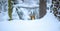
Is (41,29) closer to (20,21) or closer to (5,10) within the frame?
(20,21)

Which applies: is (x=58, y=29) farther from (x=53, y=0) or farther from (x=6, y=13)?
(x=6, y=13)

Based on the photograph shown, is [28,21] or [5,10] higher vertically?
[5,10]

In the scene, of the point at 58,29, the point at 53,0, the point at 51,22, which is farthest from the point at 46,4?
the point at 58,29

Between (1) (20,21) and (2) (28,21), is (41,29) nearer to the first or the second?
(2) (28,21)

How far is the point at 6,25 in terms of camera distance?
63.6 inches

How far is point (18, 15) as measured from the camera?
164 centimetres

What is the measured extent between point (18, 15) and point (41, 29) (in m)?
0.39

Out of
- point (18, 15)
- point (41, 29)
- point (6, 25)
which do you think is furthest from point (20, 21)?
point (41, 29)

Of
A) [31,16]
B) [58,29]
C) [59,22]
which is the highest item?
[31,16]

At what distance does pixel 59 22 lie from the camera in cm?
167

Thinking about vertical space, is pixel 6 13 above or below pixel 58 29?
above

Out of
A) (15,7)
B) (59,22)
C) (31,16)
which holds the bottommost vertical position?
(59,22)

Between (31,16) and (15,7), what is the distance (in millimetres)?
264

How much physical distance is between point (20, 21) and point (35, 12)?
25 centimetres
